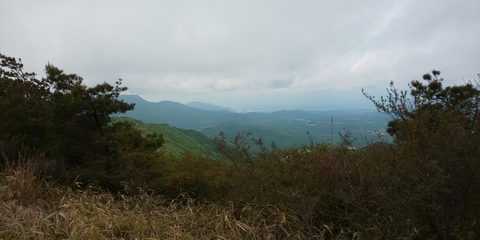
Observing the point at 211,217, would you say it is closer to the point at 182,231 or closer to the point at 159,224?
the point at 182,231

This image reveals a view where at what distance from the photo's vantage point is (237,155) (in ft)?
15.7

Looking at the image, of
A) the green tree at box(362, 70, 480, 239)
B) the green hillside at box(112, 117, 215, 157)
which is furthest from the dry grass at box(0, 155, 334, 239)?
the green hillside at box(112, 117, 215, 157)

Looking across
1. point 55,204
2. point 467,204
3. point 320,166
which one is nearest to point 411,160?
point 467,204

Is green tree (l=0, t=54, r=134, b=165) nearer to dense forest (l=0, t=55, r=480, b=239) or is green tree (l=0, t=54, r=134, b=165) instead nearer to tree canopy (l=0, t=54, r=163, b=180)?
tree canopy (l=0, t=54, r=163, b=180)

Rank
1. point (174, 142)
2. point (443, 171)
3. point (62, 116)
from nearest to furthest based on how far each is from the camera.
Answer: point (443, 171) < point (62, 116) < point (174, 142)

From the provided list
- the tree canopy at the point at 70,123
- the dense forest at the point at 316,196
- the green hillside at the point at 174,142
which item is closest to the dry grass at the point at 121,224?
the dense forest at the point at 316,196

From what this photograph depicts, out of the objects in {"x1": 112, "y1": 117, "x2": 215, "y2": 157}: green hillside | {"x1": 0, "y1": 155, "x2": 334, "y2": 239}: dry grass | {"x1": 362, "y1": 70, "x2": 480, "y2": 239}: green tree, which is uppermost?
{"x1": 362, "y1": 70, "x2": 480, "y2": 239}: green tree

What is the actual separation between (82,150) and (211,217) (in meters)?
6.93

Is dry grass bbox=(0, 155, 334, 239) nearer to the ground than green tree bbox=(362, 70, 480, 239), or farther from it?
nearer to the ground

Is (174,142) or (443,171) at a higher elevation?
(443,171)

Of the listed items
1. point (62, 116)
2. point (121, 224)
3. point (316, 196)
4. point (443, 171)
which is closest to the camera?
point (443, 171)

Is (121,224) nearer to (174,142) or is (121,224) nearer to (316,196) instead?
(316,196)

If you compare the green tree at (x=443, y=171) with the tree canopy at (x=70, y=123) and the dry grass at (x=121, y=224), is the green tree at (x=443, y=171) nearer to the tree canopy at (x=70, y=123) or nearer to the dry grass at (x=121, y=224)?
the dry grass at (x=121, y=224)

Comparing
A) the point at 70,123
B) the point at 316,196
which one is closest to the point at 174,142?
the point at 70,123
